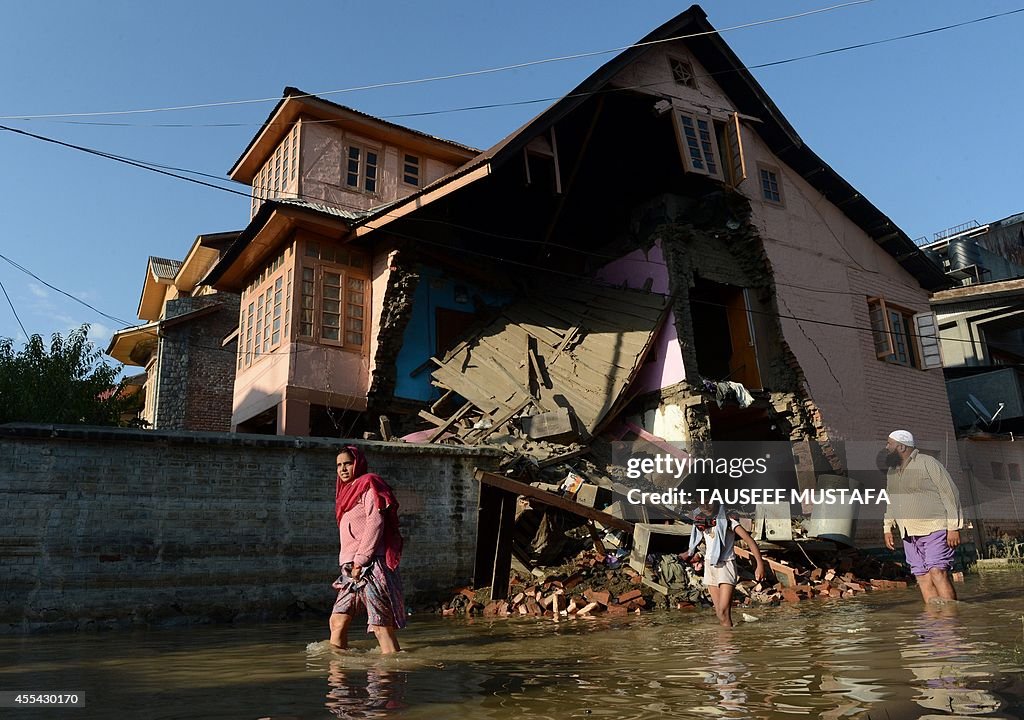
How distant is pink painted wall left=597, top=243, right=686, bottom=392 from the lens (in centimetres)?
1541

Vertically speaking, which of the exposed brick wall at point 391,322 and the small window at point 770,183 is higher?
the small window at point 770,183

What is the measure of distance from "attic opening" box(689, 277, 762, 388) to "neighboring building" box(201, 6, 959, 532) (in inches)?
2.1

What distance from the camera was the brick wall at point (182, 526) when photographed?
7.93 metres

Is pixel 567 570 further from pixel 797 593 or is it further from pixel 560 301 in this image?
pixel 560 301

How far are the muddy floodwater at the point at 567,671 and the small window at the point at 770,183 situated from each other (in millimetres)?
12901

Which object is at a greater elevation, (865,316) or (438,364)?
(865,316)

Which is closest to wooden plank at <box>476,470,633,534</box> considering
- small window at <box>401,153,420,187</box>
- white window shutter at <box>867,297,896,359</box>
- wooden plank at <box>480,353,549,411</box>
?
wooden plank at <box>480,353,549,411</box>

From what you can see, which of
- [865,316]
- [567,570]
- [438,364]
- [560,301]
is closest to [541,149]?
[560,301]

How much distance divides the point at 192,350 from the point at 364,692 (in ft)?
68.2

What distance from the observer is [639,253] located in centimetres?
1694

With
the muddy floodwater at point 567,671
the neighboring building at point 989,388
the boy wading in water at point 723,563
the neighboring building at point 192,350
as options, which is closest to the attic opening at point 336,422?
the muddy floodwater at point 567,671

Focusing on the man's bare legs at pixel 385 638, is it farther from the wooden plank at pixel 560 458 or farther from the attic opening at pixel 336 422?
the attic opening at pixel 336 422

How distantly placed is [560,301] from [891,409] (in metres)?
9.09

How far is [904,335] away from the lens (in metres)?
20.1
